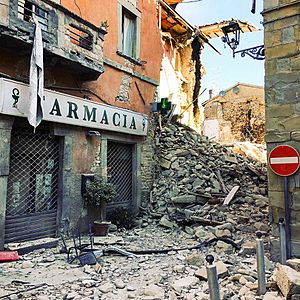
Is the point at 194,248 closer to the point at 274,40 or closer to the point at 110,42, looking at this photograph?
the point at 274,40

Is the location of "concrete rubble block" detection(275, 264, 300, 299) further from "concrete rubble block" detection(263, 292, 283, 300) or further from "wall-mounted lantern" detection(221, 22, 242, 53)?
"wall-mounted lantern" detection(221, 22, 242, 53)

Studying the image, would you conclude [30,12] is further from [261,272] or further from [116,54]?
[261,272]

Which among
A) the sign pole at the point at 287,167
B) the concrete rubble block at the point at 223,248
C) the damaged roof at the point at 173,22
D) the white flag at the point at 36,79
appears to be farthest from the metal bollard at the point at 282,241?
the damaged roof at the point at 173,22

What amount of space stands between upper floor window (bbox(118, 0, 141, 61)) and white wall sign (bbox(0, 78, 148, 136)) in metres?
1.89

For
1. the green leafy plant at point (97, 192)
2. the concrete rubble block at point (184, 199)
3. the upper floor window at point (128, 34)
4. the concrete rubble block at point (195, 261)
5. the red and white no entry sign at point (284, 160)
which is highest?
the upper floor window at point (128, 34)

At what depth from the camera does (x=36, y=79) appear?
5941 millimetres

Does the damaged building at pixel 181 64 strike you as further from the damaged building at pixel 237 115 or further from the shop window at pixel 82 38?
the damaged building at pixel 237 115

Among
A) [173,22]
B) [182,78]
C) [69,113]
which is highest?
[173,22]

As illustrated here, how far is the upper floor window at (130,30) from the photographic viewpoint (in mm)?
9422

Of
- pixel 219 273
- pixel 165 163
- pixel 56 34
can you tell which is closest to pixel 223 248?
pixel 219 273

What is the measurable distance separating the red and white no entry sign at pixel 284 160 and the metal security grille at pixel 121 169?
4.65 metres

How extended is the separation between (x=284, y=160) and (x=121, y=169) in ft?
16.6

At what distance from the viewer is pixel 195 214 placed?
8203mm

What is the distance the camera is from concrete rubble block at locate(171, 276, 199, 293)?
4.05 m
